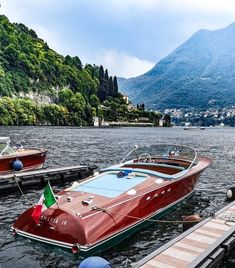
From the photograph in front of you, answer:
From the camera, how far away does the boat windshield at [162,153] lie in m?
20.3

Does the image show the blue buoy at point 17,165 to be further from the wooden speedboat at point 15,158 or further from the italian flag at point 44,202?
the italian flag at point 44,202

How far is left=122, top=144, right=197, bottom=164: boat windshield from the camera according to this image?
20.3 meters

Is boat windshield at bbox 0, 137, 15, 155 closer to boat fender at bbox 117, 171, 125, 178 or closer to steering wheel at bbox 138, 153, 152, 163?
steering wheel at bbox 138, 153, 152, 163

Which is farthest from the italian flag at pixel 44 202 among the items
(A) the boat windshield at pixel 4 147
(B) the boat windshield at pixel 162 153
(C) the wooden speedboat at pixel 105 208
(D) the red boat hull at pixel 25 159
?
(A) the boat windshield at pixel 4 147

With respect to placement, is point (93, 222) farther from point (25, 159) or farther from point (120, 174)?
point (25, 159)

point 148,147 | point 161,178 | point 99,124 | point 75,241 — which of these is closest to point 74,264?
point 75,241

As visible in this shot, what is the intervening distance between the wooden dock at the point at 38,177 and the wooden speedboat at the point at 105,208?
25.6 feet

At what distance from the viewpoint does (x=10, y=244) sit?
42.6 feet

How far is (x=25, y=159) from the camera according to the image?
26.7 metres

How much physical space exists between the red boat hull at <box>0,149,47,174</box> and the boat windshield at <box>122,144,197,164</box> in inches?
345

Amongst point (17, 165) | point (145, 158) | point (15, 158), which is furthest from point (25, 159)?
point (145, 158)

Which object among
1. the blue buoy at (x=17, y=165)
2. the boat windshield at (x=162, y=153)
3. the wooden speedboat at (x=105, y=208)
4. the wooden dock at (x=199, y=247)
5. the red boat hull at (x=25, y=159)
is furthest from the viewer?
the blue buoy at (x=17, y=165)

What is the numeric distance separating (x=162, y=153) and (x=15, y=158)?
1056 centimetres

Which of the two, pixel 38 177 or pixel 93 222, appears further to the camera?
pixel 38 177
